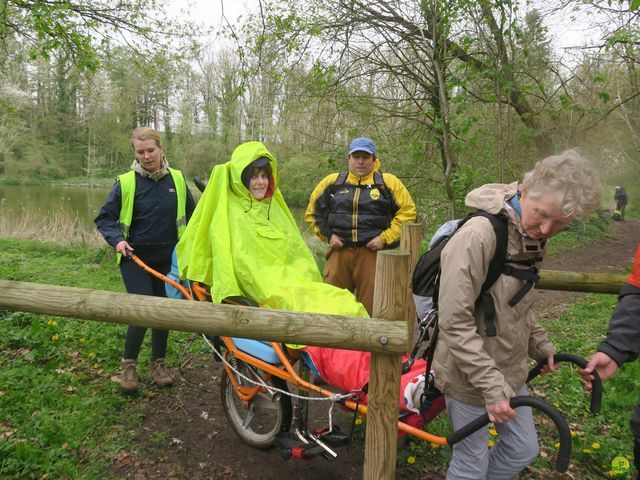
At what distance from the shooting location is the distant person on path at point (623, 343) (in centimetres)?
190

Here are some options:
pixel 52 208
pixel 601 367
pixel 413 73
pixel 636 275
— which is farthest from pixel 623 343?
pixel 52 208

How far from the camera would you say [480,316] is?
1.92 m

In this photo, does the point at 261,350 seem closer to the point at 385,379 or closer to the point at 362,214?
the point at 385,379

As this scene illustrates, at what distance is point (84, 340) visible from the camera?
177 inches

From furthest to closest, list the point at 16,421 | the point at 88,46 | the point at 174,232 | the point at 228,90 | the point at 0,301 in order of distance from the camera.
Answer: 1. the point at 88,46
2. the point at 228,90
3. the point at 174,232
4. the point at 16,421
5. the point at 0,301

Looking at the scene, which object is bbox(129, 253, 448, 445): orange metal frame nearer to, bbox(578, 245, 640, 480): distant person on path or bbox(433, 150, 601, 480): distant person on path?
bbox(433, 150, 601, 480): distant person on path

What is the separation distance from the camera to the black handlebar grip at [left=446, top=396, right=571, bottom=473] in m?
1.63

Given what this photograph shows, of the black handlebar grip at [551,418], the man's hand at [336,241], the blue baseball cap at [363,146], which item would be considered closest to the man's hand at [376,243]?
the man's hand at [336,241]

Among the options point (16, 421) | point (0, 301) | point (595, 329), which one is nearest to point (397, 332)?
point (0, 301)

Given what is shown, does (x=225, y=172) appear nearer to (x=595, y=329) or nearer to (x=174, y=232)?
(x=174, y=232)

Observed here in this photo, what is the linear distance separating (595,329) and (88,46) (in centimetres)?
889

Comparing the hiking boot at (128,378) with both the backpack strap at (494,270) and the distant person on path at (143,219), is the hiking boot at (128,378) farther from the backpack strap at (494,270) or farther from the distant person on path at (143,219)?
the backpack strap at (494,270)

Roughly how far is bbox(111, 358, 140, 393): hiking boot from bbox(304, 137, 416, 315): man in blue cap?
6.32ft

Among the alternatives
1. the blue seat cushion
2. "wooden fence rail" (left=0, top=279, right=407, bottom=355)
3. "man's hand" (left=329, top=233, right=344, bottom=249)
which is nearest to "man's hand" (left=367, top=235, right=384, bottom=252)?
"man's hand" (left=329, top=233, right=344, bottom=249)
